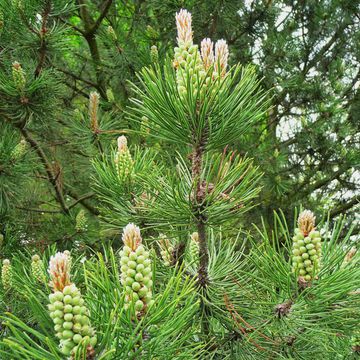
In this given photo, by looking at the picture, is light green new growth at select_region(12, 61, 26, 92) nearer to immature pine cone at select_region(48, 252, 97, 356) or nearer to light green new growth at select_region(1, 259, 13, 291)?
light green new growth at select_region(1, 259, 13, 291)

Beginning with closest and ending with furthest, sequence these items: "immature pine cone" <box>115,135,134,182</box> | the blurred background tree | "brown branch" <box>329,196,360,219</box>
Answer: "immature pine cone" <box>115,135,134,182</box>
the blurred background tree
"brown branch" <box>329,196,360,219</box>

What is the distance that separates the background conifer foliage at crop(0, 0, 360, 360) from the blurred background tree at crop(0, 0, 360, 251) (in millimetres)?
12

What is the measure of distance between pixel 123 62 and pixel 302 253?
6.14 ft

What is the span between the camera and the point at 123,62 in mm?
2396

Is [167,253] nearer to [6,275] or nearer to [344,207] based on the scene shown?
[6,275]

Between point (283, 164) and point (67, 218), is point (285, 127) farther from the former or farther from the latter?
point (67, 218)

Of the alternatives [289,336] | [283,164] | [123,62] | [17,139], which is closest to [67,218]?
[17,139]

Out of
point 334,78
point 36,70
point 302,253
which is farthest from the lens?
point 334,78

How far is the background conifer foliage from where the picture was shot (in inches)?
24.3

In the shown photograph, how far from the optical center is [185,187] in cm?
95

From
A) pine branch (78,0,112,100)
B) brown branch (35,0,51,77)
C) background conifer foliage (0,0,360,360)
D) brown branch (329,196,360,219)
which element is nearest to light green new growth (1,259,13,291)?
background conifer foliage (0,0,360,360)

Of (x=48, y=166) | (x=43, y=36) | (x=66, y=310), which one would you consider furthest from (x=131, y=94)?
(x=66, y=310)

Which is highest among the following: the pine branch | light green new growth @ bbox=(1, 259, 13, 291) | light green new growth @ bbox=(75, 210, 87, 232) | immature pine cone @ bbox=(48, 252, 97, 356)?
the pine branch

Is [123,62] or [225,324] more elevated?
[123,62]
